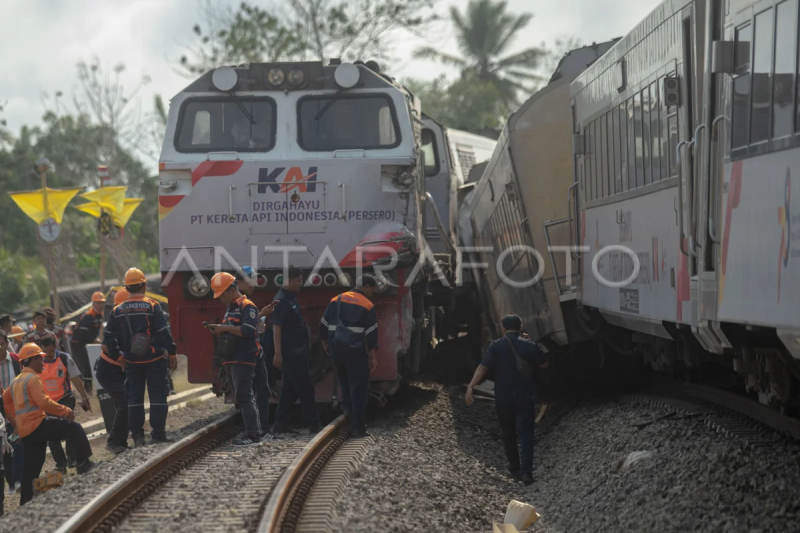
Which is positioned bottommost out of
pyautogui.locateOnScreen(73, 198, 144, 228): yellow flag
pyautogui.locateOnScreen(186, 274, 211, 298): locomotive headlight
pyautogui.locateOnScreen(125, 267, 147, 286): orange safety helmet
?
pyautogui.locateOnScreen(186, 274, 211, 298): locomotive headlight

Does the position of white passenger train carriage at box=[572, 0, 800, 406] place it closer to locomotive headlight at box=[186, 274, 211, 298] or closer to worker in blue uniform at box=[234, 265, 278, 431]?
worker in blue uniform at box=[234, 265, 278, 431]

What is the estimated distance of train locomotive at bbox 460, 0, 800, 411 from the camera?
5.57 metres

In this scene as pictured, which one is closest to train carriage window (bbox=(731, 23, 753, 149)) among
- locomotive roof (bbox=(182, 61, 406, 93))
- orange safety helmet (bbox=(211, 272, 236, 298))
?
orange safety helmet (bbox=(211, 272, 236, 298))

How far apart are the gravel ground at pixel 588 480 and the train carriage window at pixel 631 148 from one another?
2.07m

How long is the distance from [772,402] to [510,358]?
8.32 feet

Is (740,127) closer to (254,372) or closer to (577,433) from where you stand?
(577,433)

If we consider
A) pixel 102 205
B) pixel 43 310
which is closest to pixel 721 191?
pixel 43 310

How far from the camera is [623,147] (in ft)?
30.2

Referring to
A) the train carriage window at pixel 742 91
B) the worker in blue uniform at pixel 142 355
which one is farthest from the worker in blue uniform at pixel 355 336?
the train carriage window at pixel 742 91

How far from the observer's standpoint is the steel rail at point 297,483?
6387 millimetres

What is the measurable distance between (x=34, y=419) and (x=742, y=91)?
685 cm

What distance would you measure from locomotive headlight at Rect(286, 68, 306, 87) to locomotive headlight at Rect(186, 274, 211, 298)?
2352 millimetres

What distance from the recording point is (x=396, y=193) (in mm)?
10750

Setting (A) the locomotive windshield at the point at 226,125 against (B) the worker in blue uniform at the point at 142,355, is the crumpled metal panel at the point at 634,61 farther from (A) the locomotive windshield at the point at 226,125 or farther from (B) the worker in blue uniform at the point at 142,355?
(B) the worker in blue uniform at the point at 142,355
